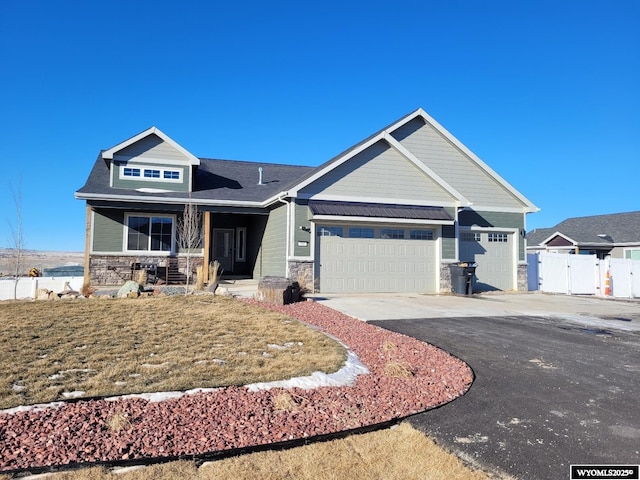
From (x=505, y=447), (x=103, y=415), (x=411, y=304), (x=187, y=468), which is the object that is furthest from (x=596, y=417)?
(x=411, y=304)

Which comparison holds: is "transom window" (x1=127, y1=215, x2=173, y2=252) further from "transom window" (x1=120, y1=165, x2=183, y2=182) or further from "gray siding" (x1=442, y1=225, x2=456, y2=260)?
"gray siding" (x1=442, y1=225, x2=456, y2=260)

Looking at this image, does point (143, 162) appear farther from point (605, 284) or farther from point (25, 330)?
point (605, 284)

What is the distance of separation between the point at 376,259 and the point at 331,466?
1259 centimetres

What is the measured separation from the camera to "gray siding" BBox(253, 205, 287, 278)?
15.2 meters

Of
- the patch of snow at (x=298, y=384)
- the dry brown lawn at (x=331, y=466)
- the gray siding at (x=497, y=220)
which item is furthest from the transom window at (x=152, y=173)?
the dry brown lawn at (x=331, y=466)

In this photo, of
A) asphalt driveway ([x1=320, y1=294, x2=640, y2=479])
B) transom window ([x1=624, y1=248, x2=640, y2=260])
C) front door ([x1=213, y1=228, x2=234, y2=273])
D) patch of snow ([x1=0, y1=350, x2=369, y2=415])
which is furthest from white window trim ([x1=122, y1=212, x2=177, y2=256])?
transom window ([x1=624, y1=248, x2=640, y2=260])

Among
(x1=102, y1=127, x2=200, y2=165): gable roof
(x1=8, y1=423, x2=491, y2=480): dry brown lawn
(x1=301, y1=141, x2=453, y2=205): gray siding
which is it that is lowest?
(x1=8, y1=423, x2=491, y2=480): dry brown lawn

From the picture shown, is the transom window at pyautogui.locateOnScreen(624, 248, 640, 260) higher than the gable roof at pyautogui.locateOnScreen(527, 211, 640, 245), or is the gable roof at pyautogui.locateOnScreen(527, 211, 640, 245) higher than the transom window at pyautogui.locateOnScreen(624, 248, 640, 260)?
the gable roof at pyautogui.locateOnScreen(527, 211, 640, 245)

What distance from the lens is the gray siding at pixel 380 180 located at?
Answer: 50.4 feet

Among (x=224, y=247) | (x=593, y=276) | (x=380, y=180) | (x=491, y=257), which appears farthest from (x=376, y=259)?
(x=593, y=276)

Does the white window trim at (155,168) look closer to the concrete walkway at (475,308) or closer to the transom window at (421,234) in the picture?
the concrete walkway at (475,308)

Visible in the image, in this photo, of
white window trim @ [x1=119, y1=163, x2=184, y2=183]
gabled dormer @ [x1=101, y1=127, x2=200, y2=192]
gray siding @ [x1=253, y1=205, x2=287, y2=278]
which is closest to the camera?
gray siding @ [x1=253, y1=205, x2=287, y2=278]

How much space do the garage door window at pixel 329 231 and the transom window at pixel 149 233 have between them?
6.92 m

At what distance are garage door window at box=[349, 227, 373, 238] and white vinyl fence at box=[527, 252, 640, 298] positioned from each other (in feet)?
29.3
